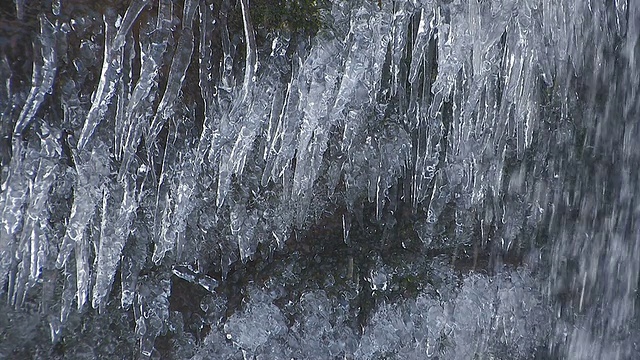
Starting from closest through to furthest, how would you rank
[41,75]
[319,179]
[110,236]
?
1. [41,75]
2. [110,236]
3. [319,179]

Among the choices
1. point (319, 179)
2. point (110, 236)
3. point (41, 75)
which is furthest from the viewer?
point (319, 179)

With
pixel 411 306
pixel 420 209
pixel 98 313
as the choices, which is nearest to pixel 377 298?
pixel 411 306

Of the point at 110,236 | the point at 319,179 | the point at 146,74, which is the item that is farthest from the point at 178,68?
the point at 319,179

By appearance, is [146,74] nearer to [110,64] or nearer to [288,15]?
[110,64]

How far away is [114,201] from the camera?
2.09 metres

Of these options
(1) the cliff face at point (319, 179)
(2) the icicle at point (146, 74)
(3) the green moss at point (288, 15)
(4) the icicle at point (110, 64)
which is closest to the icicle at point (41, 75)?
(1) the cliff face at point (319, 179)

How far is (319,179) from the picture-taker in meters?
2.40

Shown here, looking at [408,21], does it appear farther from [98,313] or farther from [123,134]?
[98,313]

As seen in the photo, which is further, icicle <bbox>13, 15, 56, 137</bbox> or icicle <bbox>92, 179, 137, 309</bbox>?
icicle <bbox>92, 179, 137, 309</bbox>

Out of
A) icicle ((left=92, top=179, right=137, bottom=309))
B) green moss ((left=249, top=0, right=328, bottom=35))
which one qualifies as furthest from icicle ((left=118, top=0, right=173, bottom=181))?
green moss ((left=249, top=0, right=328, bottom=35))

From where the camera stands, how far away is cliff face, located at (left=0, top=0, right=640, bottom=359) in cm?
201

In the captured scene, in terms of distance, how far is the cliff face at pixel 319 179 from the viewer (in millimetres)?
2014

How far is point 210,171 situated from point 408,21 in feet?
2.69

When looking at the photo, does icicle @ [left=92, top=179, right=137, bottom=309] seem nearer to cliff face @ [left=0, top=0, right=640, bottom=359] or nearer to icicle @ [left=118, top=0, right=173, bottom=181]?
cliff face @ [left=0, top=0, right=640, bottom=359]
